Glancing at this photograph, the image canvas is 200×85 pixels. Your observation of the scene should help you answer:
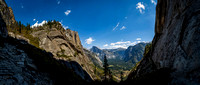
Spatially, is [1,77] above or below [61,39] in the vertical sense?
below

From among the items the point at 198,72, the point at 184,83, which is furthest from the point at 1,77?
the point at 198,72

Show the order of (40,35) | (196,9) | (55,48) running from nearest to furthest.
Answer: (196,9) → (55,48) → (40,35)

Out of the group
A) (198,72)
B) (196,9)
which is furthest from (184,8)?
(198,72)

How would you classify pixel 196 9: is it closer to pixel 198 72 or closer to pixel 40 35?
pixel 198 72

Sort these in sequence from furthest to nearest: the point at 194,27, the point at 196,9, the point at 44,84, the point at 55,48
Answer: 1. the point at 55,48
2. the point at 44,84
3. the point at 196,9
4. the point at 194,27

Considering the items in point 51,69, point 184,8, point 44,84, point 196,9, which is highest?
point 184,8

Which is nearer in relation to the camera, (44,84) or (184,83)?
(184,83)

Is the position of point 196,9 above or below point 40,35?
below

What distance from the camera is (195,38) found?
321 inches

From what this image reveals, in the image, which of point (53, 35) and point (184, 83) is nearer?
point (184, 83)

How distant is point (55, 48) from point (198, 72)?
172 feet

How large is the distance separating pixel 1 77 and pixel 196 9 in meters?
22.0

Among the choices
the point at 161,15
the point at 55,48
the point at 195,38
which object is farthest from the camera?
the point at 55,48

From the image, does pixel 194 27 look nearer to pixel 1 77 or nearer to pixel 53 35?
pixel 1 77
